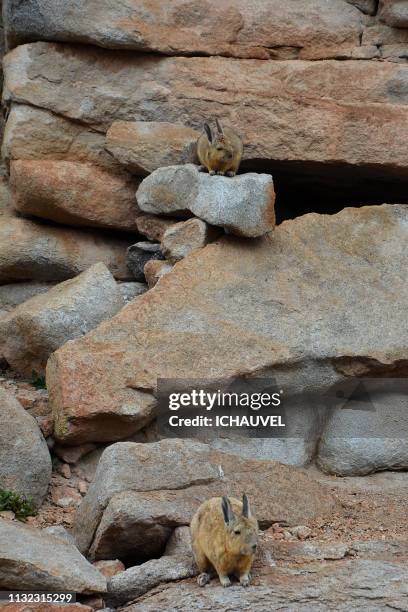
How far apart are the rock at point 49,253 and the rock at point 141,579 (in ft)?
16.4

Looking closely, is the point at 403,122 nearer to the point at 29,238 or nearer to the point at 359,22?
the point at 359,22

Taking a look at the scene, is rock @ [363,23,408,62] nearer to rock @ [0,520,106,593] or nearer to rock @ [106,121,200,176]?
rock @ [106,121,200,176]

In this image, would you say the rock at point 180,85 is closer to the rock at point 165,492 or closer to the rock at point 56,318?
the rock at point 56,318

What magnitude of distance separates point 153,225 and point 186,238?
0.90 m

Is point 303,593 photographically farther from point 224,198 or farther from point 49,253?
point 49,253

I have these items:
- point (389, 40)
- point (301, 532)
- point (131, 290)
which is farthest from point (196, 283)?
point (389, 40)

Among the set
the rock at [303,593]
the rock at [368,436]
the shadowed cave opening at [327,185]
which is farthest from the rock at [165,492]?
the shadowed cave opening at [327,185]

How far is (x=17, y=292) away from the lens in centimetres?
1227

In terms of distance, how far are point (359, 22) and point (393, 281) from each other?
A: 3456mm

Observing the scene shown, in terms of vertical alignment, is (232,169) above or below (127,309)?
above

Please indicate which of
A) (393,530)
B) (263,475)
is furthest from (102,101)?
(393,530)

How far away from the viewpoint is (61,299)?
10.9 metres

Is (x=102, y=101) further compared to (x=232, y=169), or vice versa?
(x=102, y=101)

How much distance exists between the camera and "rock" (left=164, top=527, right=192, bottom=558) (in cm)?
823
